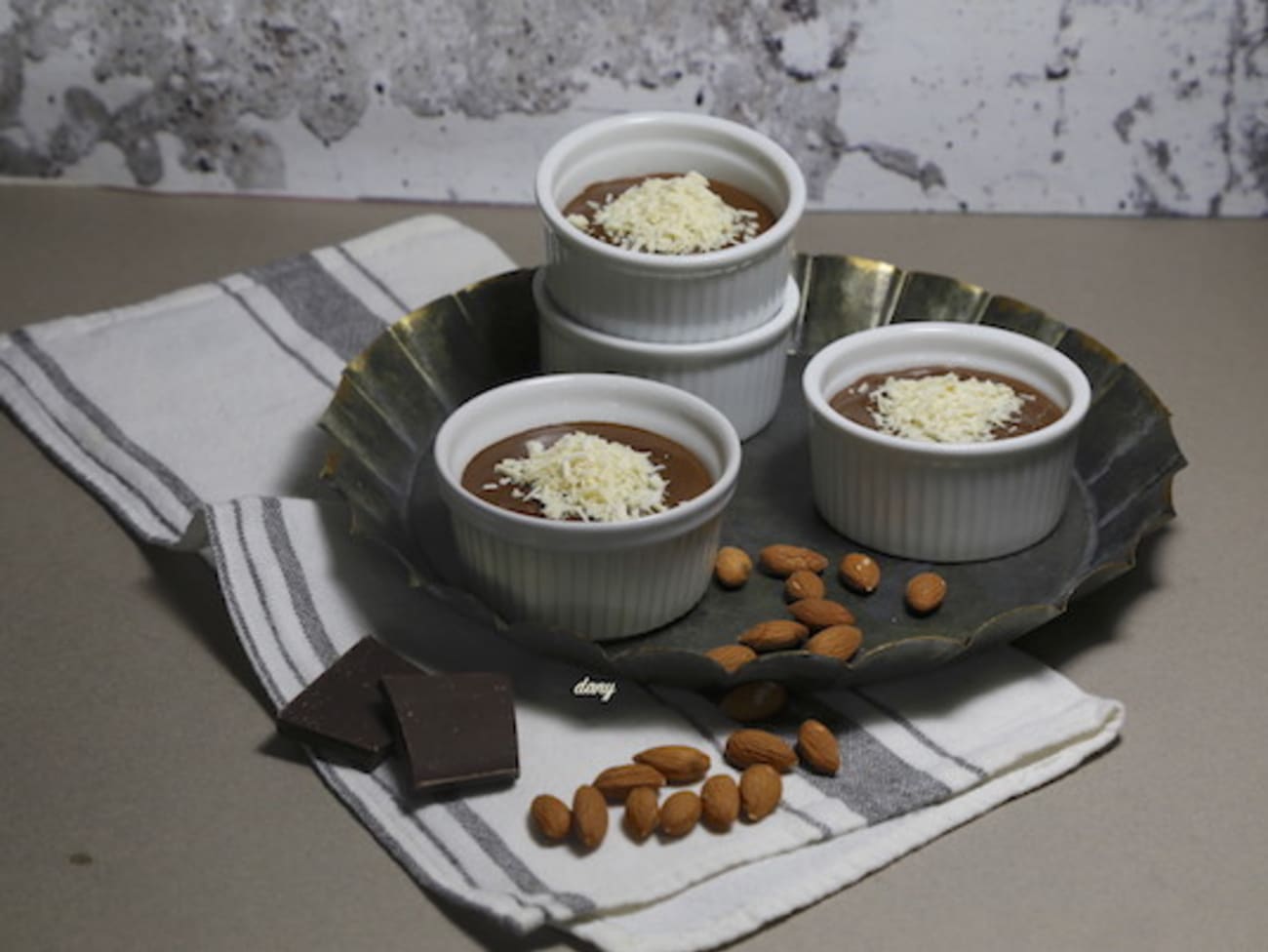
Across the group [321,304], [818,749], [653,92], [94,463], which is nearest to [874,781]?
[818,749]

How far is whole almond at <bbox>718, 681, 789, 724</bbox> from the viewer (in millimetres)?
1596

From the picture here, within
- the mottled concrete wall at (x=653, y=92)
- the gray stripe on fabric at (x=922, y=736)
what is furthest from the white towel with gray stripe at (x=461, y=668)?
the mottled concrete wall at (x=653, y=92)

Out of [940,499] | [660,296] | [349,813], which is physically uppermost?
[660,296]

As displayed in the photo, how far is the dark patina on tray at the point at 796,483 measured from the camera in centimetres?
160

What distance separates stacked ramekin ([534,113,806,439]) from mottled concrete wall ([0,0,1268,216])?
1.68 ft

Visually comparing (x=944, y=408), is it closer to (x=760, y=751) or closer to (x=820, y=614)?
(x=820, y=614)

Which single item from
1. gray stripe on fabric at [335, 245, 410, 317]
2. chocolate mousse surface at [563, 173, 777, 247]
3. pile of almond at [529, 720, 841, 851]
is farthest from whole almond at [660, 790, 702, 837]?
gray stripe on fabric at [335, 245, 410, 317]

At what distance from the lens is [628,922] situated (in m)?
1.43

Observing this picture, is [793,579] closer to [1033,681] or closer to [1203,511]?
[1033,681]

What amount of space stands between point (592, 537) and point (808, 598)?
0.22 meters

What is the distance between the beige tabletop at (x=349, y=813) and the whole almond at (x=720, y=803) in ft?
0.29

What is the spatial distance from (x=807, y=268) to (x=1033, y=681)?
580 mm

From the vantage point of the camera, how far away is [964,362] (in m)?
1.86

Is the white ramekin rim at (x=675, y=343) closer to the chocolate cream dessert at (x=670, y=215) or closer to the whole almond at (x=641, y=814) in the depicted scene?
the chocolate cream dessert at (x=670, y=215)
